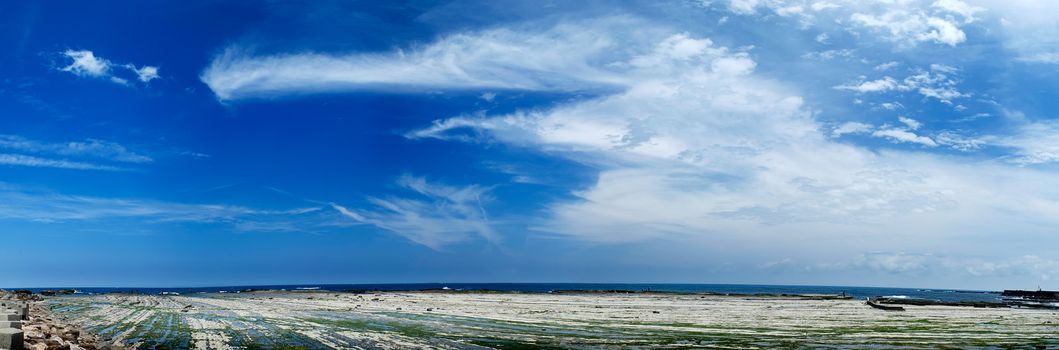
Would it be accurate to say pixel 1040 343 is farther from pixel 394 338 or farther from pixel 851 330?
pixel 394 338

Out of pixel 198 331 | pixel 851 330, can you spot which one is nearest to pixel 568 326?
pixel 851 330

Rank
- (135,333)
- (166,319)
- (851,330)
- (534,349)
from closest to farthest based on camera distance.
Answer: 1. (534,349)
2. (135,333)
3. (851,330)
4. (166,319)

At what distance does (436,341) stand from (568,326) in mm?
11757

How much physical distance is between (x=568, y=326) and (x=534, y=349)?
13.4m

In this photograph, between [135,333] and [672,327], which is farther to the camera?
[672,327]

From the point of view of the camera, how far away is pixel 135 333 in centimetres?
3556

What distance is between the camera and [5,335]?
60.9 feet

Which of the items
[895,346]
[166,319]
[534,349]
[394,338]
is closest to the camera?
[534,349]

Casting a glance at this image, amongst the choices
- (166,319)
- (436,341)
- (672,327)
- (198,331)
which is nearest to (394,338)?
(436,341)

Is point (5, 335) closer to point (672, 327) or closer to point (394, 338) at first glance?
point (394, 338)

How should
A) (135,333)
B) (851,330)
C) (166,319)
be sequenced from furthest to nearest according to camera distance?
(166,319) < (851,330) < (135,333)

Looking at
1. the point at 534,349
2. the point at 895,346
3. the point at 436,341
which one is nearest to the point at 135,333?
the point at 436,341

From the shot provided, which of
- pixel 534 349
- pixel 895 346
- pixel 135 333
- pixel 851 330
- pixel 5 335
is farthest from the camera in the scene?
pixel 851 330

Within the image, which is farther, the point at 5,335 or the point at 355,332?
the point at 355,332
